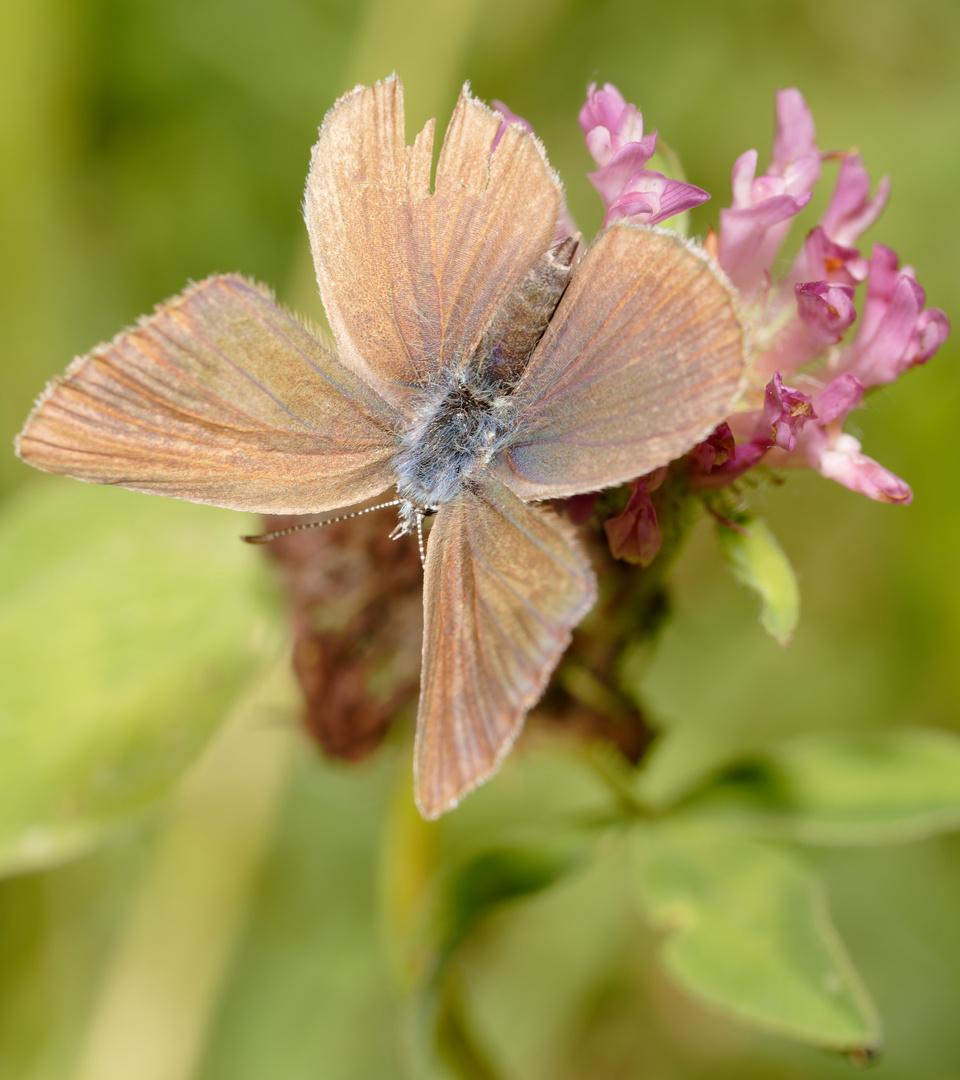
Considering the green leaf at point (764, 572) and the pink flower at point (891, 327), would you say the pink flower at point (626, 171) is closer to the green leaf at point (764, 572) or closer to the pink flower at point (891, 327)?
the pink flower at point (891, 327)

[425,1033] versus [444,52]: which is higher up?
[444,52]

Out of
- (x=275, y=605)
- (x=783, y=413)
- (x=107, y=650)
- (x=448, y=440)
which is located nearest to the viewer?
(x=783, y=413)

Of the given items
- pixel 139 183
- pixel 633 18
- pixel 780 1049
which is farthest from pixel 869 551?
pixel 139 183

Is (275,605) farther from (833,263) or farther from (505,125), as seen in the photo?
(833,263)

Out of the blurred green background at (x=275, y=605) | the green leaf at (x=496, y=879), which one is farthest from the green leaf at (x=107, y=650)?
the green leaf at (x=496, y=879)

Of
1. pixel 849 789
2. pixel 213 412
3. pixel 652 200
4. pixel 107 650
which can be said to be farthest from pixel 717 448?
pixel 107 650

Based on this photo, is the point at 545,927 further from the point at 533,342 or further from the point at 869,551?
the point at 533,342
